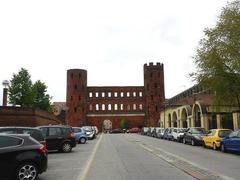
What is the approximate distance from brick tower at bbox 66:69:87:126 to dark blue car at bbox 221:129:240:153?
83.6 m

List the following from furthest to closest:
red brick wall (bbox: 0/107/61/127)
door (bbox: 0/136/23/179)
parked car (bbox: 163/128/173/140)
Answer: parked car (bbox: 163/128/173/140) < red brick wall (bbox: 0/107/61/127) < door (bbox: 0/136/23/179)

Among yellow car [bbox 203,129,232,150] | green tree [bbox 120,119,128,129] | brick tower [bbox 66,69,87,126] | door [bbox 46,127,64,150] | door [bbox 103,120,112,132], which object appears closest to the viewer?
door [bbox 46,127,64,150]

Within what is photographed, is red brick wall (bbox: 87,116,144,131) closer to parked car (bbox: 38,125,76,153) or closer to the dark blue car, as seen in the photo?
parked car (bbox: 38,125,76,153)

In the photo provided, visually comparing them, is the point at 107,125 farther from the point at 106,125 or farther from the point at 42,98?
the point at 42,98

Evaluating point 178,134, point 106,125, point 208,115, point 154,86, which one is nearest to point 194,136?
point 178,134

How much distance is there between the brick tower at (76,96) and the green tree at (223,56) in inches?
3015

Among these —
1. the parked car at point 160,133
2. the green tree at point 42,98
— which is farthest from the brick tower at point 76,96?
the parked car at point 160,133

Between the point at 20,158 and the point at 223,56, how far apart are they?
2100 cm

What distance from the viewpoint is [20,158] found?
10.0 meters

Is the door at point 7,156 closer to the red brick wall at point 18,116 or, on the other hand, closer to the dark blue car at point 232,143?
the dark blue car at point 232,143

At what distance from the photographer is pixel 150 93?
10638 centimetres

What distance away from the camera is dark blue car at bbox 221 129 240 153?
19534mm

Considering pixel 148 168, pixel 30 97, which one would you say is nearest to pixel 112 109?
pixel 30 97

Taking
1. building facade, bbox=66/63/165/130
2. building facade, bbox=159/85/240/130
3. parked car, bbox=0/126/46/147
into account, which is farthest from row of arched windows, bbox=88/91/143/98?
parked car, bbox=0/126/46/147
